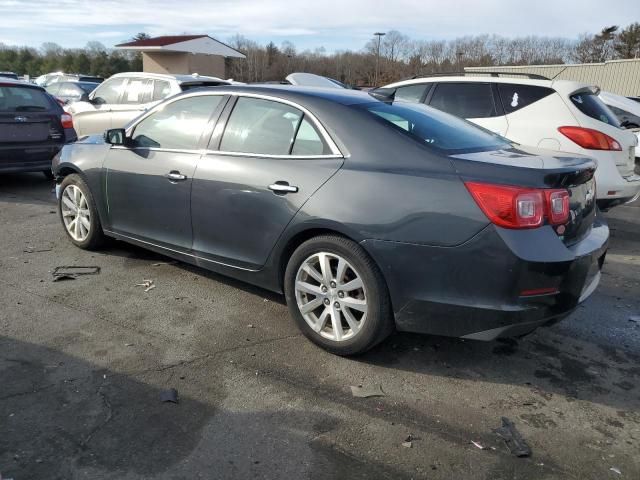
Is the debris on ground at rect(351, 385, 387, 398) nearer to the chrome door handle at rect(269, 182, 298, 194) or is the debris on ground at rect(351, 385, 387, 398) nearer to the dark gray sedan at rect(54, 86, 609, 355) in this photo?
the dark gray sedan at rect(54, 86, 609, 355)

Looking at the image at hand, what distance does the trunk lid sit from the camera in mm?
3020

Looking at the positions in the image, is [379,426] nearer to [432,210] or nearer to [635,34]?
[432,210]

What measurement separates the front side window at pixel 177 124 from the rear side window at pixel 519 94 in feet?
12.6

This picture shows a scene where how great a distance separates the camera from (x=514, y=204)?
2945 mm

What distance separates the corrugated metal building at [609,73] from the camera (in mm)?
30641

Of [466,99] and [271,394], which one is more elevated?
[466,99]

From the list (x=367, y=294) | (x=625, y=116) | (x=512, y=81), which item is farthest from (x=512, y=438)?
(x=625, y=116)

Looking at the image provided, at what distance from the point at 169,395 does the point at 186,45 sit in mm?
40828

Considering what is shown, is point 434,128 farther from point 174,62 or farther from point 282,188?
point 174,62

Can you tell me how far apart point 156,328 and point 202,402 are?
41.2 inches

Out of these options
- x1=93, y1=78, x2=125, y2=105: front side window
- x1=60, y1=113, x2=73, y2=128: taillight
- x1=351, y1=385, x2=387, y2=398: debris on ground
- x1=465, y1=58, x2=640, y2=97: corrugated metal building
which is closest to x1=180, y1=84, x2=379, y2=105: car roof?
x1=351, y1=385, x2=387, y2=398: debris on ground

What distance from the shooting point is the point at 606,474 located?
8.38ft

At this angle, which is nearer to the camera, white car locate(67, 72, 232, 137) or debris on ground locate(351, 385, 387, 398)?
debris on ground locate(351, 385, 387, 398)

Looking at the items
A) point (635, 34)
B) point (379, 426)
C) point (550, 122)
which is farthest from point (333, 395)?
point (635, 34)
